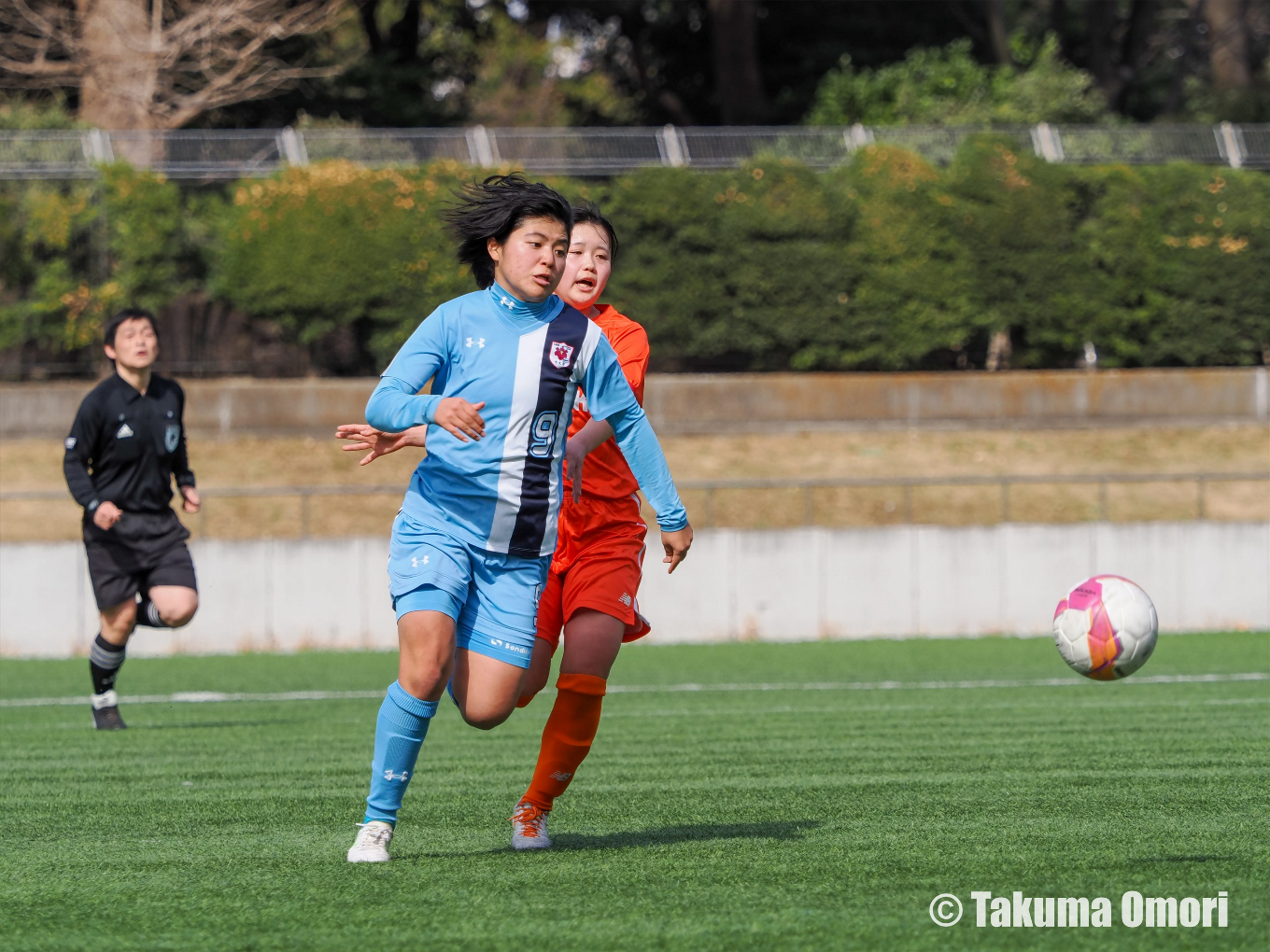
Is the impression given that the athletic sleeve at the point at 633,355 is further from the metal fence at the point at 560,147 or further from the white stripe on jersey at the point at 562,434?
the metal fence at the point at 560,147

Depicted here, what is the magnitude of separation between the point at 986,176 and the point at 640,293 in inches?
228

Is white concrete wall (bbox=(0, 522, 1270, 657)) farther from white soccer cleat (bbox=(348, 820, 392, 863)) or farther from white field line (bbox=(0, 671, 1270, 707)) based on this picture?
white soccer cleat (bbox=(348, 820, 392, 863))

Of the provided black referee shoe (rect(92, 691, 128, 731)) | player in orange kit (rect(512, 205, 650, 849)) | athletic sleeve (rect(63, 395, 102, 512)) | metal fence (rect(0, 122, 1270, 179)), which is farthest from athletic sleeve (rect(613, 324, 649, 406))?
metal fence (rect(0, 122, 1270, 179))

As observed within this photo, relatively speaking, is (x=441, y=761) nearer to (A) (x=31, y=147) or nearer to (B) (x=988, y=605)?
A: (B) (x=988, y=605)

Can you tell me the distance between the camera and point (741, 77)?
31.0m

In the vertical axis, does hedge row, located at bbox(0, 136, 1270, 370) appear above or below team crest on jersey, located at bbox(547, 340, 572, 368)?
above

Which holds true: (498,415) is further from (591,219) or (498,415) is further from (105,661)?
(105,661)

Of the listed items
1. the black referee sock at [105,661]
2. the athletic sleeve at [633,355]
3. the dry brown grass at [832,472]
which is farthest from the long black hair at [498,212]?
the dry brown grass at [832,472]

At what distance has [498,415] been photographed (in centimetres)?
469

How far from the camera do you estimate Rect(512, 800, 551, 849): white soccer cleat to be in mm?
5051

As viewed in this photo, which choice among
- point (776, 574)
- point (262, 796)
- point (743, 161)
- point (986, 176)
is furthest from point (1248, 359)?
point (262, 796)

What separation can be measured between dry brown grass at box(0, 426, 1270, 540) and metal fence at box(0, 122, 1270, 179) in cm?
471

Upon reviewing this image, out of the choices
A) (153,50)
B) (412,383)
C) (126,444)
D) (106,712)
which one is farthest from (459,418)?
(153,50)

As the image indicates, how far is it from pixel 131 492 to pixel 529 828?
4943mm
